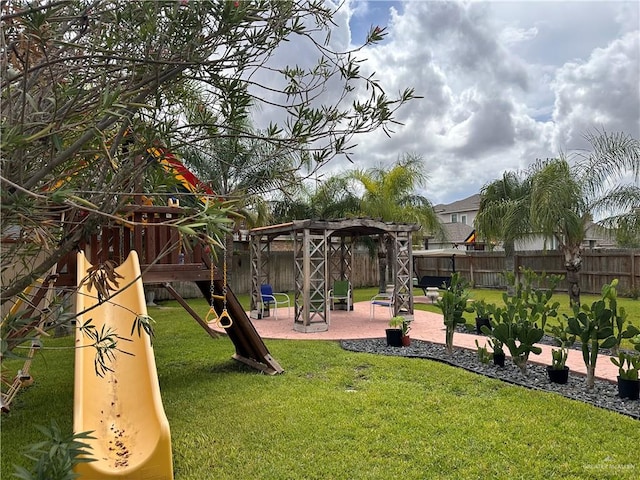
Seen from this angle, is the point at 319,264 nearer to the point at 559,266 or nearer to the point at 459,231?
the point at 559,266

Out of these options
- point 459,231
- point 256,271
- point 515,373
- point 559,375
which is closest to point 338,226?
point 256,271

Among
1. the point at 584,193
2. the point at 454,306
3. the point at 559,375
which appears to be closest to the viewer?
the point at 559,375

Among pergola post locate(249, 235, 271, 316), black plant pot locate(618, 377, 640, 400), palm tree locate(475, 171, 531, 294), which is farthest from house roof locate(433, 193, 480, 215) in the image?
black plant pot locate(618, 377, 640, 400)

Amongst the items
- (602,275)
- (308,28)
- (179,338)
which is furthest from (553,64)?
(602,275)

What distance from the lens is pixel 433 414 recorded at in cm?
437

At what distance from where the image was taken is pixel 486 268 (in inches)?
766

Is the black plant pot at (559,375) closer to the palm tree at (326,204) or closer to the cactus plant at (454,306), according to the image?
the cactus plant at (454,306)

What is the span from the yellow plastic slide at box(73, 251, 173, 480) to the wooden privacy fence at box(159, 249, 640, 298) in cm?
971

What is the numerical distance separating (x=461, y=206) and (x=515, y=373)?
31.8m

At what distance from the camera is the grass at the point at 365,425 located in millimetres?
3332

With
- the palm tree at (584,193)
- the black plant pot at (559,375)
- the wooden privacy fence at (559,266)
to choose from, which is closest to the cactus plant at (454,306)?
the black plant pot at (559,375)

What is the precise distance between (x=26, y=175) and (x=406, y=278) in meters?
9.71

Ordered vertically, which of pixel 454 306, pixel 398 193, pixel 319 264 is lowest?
pixel 454 306

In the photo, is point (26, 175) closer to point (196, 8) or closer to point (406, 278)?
point (196, 8)
